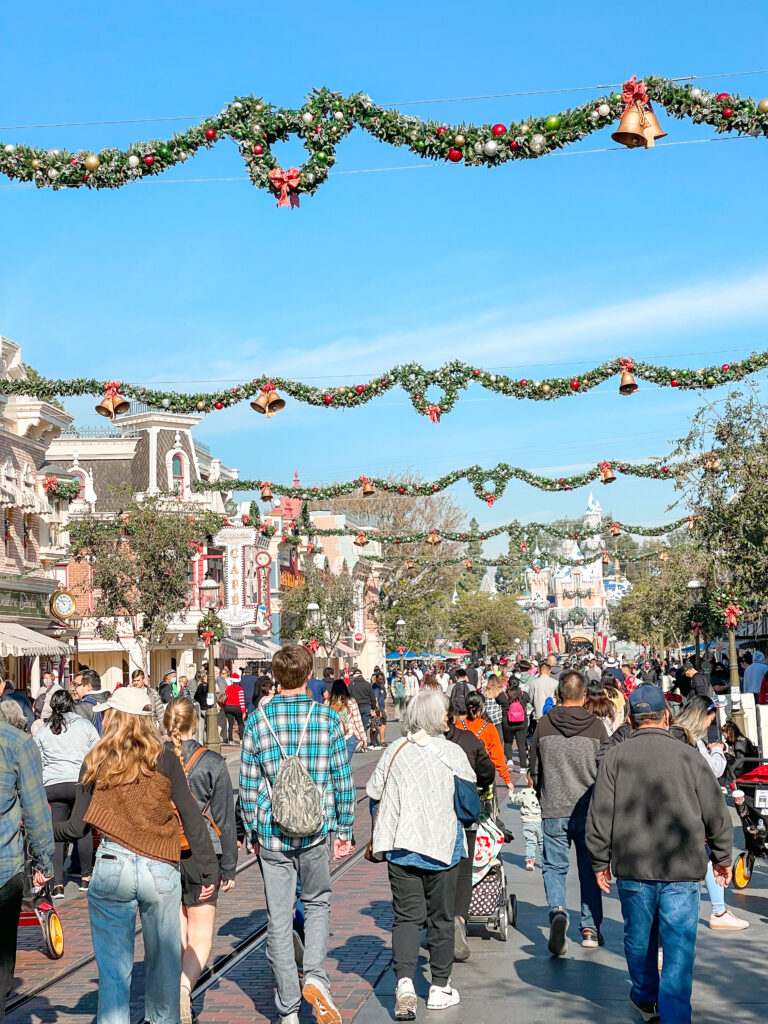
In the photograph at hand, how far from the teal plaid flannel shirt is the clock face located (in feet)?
101

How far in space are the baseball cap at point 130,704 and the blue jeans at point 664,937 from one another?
2.45m

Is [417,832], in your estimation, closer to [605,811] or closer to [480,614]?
[605,811]

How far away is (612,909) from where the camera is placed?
391 inches

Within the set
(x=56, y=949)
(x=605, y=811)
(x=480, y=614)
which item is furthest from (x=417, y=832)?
(x=480, y=614)

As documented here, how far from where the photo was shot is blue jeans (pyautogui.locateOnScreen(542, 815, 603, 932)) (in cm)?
848

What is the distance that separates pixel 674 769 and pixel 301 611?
52423mm

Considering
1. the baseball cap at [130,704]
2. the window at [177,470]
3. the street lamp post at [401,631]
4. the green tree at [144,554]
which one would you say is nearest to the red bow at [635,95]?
the baseball cap at [130,704]

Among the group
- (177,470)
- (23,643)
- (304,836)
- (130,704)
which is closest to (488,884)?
(304,836)

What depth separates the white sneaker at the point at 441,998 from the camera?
693 centimetres

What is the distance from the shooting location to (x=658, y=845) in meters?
6.10

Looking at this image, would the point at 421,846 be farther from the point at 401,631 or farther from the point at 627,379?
the point at 401,631

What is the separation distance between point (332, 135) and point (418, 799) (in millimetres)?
5594

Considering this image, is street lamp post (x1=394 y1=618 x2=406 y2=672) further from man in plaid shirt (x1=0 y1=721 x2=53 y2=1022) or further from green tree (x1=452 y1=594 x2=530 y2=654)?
man in plaid shirt (x1=0 y1=721 x2=53 y2=1022)

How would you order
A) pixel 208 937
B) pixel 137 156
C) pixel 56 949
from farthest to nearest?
pixel 137 156
pixel 56 949
pixel 208 937
